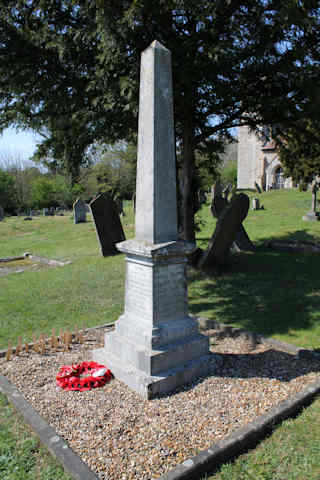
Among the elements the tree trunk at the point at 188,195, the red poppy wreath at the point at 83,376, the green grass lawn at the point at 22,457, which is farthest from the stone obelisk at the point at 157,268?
the tree trunk at the point at 188,195

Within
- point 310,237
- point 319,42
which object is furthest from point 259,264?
point 319,42

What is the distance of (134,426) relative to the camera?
3.59m

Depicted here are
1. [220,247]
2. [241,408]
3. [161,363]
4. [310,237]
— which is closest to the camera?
[241,408]

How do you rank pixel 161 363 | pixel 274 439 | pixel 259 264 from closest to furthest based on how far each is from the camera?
1. pixel 274 439
2. pixel 161 363
3. pixel 259 264

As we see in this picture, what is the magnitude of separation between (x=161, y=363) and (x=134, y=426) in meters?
0.91

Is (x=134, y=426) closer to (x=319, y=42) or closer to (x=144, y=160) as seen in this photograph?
(x=144, y=160)

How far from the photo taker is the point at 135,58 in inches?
273

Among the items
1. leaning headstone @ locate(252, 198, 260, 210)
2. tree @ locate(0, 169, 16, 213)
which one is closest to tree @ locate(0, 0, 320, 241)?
leaning headstone @ locate(252, 198, 260, 210)

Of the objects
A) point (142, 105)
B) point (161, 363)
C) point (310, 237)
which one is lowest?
point (161, 363)

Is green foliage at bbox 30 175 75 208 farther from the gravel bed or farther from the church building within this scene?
the gravel bed

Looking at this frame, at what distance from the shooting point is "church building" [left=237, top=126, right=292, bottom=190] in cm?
4122

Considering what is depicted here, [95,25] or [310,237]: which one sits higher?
[95,25]

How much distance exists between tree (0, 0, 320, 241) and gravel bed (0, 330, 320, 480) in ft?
15.7

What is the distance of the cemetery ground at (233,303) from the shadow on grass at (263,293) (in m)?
0.02
